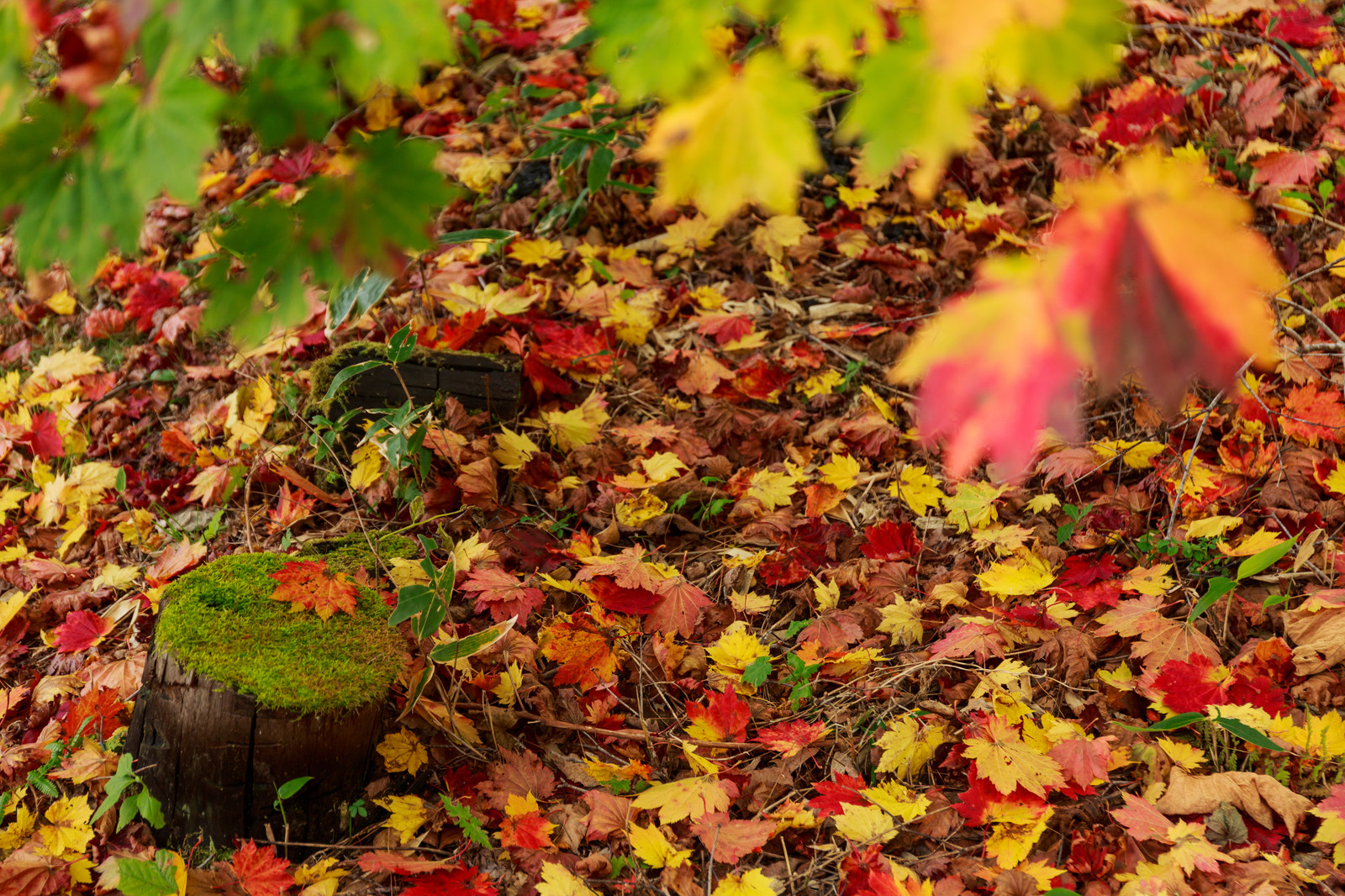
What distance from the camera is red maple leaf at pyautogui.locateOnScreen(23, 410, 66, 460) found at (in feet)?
9.82

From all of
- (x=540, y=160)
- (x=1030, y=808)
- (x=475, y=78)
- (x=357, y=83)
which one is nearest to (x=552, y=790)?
(x=1030, y=808)

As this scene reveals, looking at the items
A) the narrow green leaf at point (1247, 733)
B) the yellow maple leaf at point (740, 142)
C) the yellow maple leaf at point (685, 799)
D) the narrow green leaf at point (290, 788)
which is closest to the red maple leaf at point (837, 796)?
the yellow maple leaf at point (685, 799)

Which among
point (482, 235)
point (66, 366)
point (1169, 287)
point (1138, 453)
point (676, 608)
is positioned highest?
point (1169, 287)

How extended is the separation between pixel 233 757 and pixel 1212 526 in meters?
2.14

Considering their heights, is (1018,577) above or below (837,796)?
above

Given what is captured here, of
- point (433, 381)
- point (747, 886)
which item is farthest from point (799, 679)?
point (433, 381)

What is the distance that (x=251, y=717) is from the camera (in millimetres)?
1639

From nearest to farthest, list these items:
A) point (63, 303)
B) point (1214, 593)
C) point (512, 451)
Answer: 1. point (1214, 593)
2. point (512, 451)
3. point (63, 303)

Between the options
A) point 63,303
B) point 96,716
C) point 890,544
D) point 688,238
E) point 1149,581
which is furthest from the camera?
point 63,303

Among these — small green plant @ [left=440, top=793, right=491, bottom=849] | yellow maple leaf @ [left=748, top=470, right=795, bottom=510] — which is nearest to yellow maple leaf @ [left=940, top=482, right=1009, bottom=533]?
yellow maple leaf @ [left=748, top=470, right=795, bottom=510]

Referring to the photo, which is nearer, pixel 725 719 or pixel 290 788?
pixel 290 788

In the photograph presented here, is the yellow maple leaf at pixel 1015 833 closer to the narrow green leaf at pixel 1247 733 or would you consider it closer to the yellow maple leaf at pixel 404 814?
the narrow green leaf at pixel 1247 733

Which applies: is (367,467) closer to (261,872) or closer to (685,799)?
(261,872)

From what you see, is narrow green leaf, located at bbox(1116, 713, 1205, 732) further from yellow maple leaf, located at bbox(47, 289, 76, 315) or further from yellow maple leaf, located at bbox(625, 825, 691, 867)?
yellow maple leaf, located at bbox(47, 289, 76, 315)
